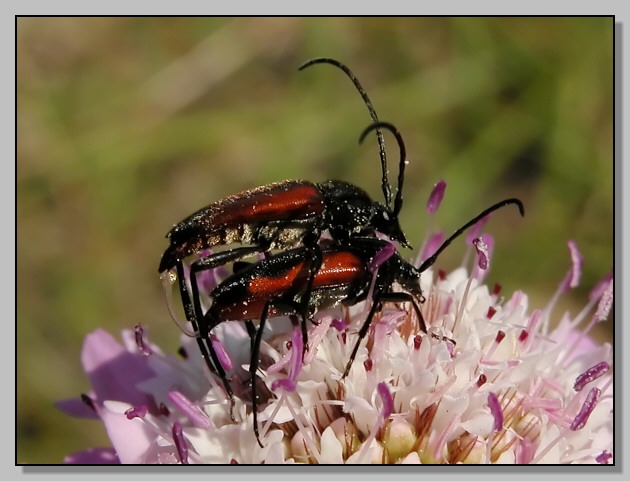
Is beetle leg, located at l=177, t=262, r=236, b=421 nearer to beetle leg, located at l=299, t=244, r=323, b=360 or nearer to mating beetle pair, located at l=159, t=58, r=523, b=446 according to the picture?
mating beetle pair, located at l=159, t=58, r=523, b=446

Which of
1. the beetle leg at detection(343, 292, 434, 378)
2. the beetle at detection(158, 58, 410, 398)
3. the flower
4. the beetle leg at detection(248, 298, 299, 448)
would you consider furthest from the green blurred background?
the beetle leg at detection(248, 298, 299, 448)

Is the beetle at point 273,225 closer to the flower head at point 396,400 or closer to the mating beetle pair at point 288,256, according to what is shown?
the mating beetle pair at point 288,256

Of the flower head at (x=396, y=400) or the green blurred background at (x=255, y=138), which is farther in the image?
the green blurred background at (x=255, y=138)

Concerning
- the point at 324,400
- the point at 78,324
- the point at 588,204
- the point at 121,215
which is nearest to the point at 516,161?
the point at 588,204

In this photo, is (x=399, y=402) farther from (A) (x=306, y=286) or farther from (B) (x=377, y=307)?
(A) (x=306, y=286)

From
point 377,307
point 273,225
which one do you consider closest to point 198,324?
point 273,225

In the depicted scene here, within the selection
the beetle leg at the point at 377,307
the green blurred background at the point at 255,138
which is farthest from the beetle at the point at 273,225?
the green blurred background at the point at 255,138

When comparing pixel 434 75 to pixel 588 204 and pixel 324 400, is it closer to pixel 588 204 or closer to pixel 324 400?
pixel 588 204
